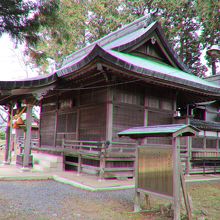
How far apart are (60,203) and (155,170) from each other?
7.48ft

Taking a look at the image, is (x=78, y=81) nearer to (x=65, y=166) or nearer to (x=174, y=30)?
(x=65, y=166)

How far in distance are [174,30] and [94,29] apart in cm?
813

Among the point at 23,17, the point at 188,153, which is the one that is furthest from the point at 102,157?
the point at 23,17

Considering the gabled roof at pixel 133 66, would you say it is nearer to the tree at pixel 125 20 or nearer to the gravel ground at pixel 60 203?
the gravel ground at pixel 60 203

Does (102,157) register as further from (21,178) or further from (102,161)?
(21,178)

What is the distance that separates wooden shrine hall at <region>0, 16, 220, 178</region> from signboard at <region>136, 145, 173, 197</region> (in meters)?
3.30

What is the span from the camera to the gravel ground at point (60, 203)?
4.70 m

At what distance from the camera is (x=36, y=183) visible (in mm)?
8102

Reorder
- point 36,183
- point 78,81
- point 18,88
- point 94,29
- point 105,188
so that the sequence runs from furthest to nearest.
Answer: point 94,29 → point 78,81 → point 18,88 → point 36,183 → point 105,188

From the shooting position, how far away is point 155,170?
505 centimetres

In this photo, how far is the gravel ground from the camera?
4.70m

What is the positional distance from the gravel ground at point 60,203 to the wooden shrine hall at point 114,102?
1.96 m

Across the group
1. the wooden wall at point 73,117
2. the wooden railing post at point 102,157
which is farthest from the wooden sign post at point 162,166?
the wooden wall at point 73,117

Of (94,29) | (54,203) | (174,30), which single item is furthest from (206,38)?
(54,203)
